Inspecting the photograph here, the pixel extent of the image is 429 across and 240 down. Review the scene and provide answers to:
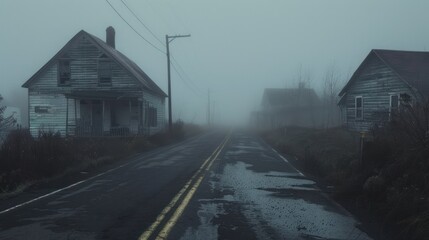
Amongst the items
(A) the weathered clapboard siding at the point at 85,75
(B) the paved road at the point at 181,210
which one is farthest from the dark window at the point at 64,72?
(B) the paved road at the point at 181,210

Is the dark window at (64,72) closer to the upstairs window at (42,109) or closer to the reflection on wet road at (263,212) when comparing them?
the upstairs window at (42,109)

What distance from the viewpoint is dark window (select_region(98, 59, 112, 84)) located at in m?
35.3

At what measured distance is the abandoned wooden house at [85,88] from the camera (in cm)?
3494

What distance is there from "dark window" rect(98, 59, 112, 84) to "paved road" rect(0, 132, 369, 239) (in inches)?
883

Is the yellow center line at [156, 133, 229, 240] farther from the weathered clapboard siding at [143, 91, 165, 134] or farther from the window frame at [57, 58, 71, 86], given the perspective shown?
the weathered clapboard siding at [143, 91, 165, 134]

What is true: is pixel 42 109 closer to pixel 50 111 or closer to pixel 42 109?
pixel 42 109

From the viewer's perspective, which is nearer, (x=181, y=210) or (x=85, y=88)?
(x=181, y=210)

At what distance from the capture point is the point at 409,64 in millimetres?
27953

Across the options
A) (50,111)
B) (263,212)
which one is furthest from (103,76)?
(263,212)

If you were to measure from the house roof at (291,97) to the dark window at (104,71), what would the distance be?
35084 millimetres

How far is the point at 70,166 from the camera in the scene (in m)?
16.4

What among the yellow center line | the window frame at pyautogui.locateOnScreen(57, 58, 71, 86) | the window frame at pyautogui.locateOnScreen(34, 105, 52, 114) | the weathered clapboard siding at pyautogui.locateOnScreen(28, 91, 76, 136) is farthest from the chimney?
the yellow center line

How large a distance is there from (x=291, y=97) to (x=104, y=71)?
43597 mm

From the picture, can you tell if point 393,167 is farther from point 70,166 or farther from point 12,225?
point 70,166
